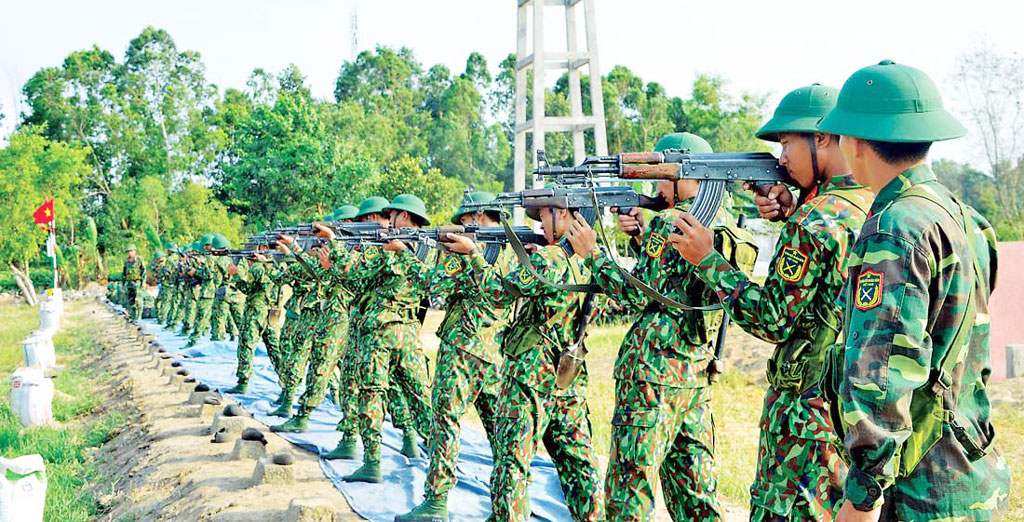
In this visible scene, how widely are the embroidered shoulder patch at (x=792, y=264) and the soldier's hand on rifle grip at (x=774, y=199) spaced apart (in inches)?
21.3

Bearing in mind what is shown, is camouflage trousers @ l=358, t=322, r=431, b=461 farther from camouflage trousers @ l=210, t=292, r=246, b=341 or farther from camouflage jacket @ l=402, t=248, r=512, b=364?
camouflage trousers @ l=210, t=292, r=246, b=341

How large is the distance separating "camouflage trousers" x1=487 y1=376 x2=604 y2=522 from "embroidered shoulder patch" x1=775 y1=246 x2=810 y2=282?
193 centimetres

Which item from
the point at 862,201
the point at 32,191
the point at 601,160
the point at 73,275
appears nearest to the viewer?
the point at 862,201

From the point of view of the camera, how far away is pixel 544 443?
16.4 ft

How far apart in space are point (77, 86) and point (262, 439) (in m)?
51.5

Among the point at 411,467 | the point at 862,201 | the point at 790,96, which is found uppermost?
the point at 790,96

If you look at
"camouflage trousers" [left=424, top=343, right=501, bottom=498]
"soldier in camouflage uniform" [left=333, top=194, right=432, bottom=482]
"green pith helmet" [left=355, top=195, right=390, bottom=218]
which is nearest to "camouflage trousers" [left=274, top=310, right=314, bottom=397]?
"green pith helmet" [left=355, top=195, right=390, bottom=218]

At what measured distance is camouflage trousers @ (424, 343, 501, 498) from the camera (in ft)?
19.7

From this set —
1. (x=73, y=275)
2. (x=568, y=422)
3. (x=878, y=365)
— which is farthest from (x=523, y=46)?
(x=73, y=275)

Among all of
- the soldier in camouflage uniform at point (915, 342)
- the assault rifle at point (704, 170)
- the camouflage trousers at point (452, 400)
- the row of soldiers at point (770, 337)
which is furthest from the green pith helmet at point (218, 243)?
the soldier in camouflage uniform at point (915, 342)

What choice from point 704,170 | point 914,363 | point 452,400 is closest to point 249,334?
point 452,400

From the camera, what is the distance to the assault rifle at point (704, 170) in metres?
3.82

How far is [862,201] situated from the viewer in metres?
3.48

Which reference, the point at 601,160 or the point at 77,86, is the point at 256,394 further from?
the point at 77,86
